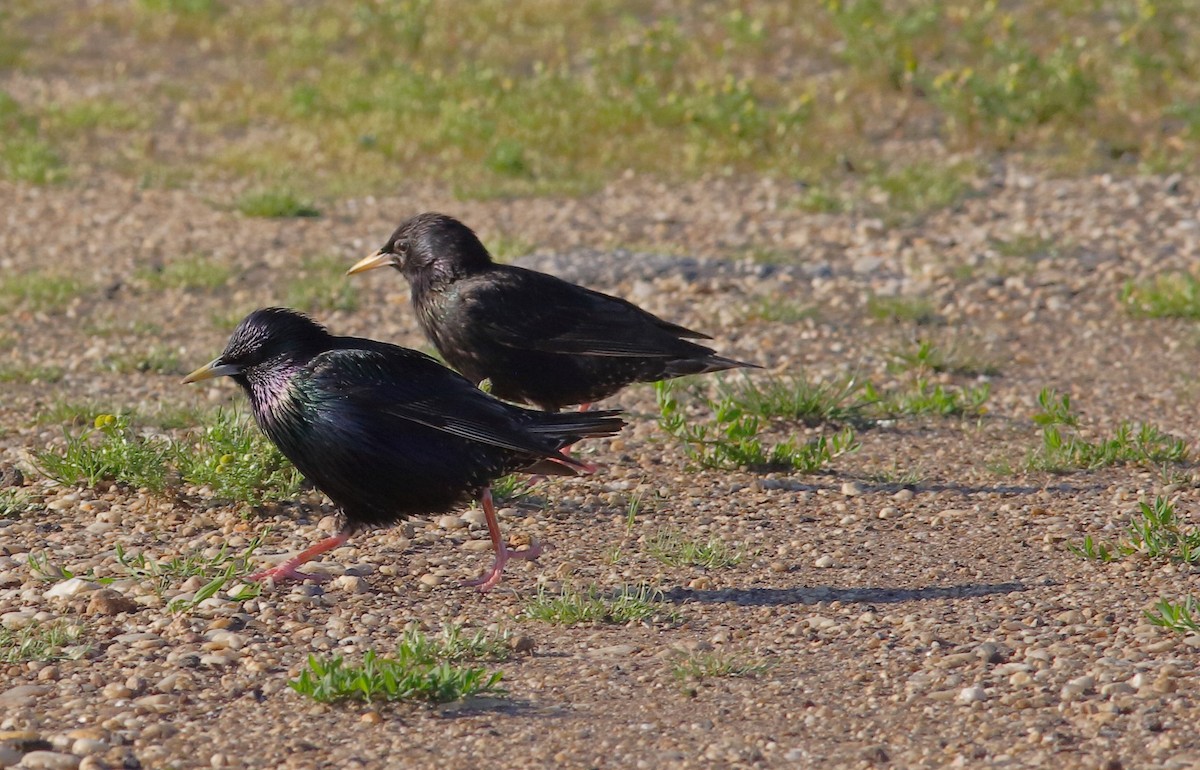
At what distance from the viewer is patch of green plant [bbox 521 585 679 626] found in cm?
534

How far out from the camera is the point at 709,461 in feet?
23.0

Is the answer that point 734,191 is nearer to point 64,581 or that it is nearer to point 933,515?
point 933,515

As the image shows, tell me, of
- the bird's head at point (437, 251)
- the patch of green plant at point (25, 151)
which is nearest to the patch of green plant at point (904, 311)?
the bird's head at point (437, 251)

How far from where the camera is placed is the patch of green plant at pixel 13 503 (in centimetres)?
627

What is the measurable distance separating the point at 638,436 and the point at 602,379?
56 cm

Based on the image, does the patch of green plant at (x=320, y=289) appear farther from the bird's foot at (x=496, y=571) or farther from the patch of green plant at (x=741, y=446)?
the bird's foot at (x=496, y=571)

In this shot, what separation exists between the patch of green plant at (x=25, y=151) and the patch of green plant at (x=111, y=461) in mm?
6797

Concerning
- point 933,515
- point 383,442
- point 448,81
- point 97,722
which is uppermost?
point 448,81

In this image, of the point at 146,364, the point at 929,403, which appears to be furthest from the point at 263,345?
the point at 929,403

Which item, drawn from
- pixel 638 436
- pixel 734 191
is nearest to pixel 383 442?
pixel 638 436

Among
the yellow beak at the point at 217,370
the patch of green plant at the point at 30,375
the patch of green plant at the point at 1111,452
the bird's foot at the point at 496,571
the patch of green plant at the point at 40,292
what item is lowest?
the patch of green plant at the point at 1111,452

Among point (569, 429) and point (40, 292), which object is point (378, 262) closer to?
point (569, 429)

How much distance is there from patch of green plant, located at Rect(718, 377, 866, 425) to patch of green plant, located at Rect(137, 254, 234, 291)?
13.4 feet

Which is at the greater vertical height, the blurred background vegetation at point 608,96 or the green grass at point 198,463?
the blurred background vegetation at point 608,96
